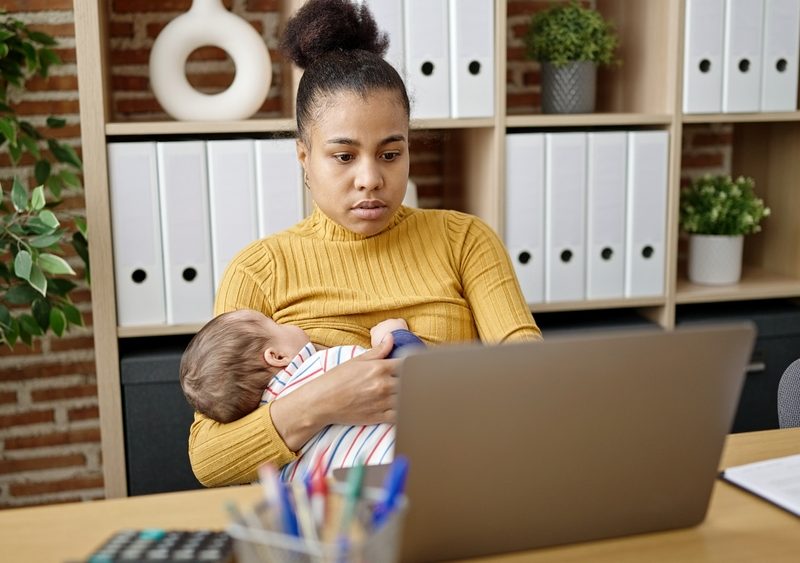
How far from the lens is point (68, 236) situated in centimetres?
246

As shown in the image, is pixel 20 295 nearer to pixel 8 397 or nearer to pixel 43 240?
pixel 43 240

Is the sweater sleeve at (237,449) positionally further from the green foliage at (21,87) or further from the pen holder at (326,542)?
the green foliage at (21,87)

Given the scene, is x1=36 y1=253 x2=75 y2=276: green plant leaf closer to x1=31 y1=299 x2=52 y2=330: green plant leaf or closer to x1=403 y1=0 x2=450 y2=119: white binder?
x1=31 y1=299 x2=52 y2=330: green plant leaf

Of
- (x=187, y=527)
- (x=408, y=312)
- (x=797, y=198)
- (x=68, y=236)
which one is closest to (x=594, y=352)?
(x=187, y=527)

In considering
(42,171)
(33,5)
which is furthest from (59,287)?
(33,5)

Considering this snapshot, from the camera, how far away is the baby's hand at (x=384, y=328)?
1.50 metres

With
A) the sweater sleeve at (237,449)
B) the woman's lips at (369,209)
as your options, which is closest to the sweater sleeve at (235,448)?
the sweater sleeve at (237,449)

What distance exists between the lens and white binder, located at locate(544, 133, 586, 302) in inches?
93.5

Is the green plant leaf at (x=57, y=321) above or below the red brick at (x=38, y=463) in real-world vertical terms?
above

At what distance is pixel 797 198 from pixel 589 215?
80cm

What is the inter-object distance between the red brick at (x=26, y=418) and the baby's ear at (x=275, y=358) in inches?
56.2

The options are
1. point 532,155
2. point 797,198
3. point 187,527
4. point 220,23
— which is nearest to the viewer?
point 187,527

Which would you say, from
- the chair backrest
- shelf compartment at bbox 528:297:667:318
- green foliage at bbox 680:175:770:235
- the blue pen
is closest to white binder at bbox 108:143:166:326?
shelf compartment at bbox 528:297:667:318

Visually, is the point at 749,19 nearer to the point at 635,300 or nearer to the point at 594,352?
the point at 635,300
